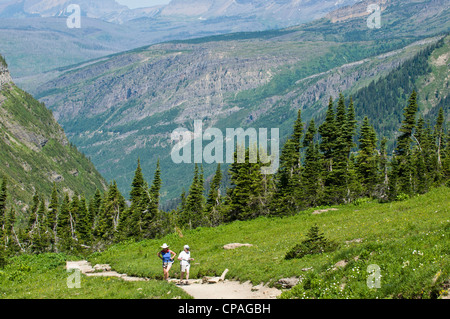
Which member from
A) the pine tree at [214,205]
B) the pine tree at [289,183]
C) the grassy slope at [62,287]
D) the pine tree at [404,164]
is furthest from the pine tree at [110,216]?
the pine tree at [404,164]

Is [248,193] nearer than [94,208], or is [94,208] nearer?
[248,193]

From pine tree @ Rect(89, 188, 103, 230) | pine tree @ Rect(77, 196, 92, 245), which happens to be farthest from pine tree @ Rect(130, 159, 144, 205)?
pine tree @ Rect(89, 188, 103, 230)

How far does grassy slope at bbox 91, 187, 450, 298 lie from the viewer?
17.8 metres

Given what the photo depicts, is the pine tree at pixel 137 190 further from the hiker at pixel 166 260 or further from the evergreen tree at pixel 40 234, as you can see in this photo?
the hiker at pixel 166 260

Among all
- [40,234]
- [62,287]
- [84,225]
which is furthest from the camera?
[40,234]

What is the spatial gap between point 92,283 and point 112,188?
2483 inches

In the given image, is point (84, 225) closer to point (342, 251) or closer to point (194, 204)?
point (194, 204)

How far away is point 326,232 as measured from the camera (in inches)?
1390

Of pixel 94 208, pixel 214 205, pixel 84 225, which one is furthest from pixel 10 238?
pixel 214 205

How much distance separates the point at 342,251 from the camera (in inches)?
898

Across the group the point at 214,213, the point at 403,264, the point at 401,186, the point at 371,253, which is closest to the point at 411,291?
the point at 403,264

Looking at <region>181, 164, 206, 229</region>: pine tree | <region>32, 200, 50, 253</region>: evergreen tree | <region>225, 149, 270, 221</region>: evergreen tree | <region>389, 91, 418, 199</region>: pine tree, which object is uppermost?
<region>389, 91, 418, 199</region>: pine tree

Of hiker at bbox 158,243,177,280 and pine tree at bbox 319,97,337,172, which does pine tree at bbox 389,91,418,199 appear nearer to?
pine tree at bbox 319,97,337,172
